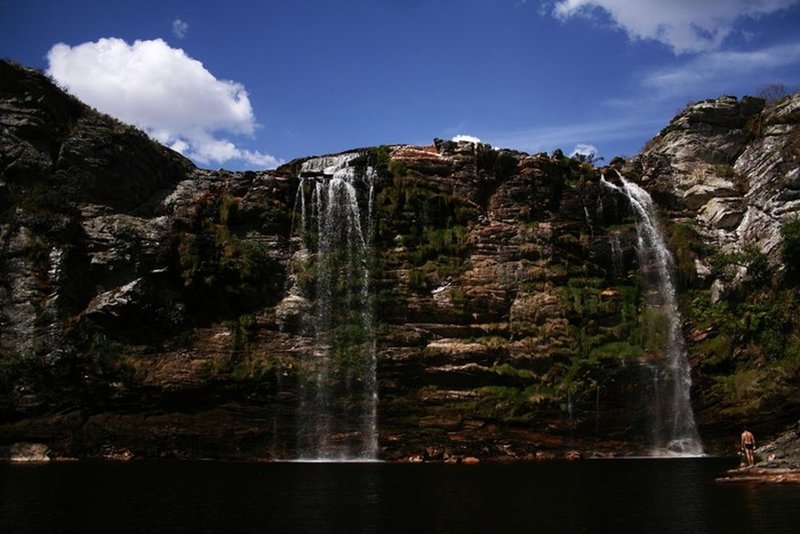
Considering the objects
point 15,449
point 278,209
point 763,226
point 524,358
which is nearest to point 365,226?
point 278,209

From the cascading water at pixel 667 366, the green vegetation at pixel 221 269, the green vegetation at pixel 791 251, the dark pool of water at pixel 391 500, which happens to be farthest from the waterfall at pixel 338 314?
the green vegetation at pixel 791 251

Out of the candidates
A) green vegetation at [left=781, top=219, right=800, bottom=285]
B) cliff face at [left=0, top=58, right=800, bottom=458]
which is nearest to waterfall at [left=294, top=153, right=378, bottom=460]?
cliff face at [left=0, top=58, right=800, bottom=458]

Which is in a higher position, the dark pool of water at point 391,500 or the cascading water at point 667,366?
the cascading water at point 667,366

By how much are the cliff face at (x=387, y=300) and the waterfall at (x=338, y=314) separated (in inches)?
17.3

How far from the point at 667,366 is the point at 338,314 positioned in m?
19.6

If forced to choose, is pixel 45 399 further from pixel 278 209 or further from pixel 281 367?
pixel 278 209

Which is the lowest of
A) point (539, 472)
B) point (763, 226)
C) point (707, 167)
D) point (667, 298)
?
point (539, 472)

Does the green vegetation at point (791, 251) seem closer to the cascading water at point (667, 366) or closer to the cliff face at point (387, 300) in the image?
the cliff face at point (387, 300)

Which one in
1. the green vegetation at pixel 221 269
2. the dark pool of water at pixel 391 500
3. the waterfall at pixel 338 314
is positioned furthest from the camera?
the green vegetation at pixel 221 269

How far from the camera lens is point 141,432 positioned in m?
36.8

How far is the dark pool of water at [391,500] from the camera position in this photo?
55.4 feet

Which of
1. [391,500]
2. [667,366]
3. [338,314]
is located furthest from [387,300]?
[391,500]

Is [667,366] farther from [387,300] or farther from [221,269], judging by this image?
[221,269]

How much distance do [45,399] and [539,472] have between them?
26472 millimetres
